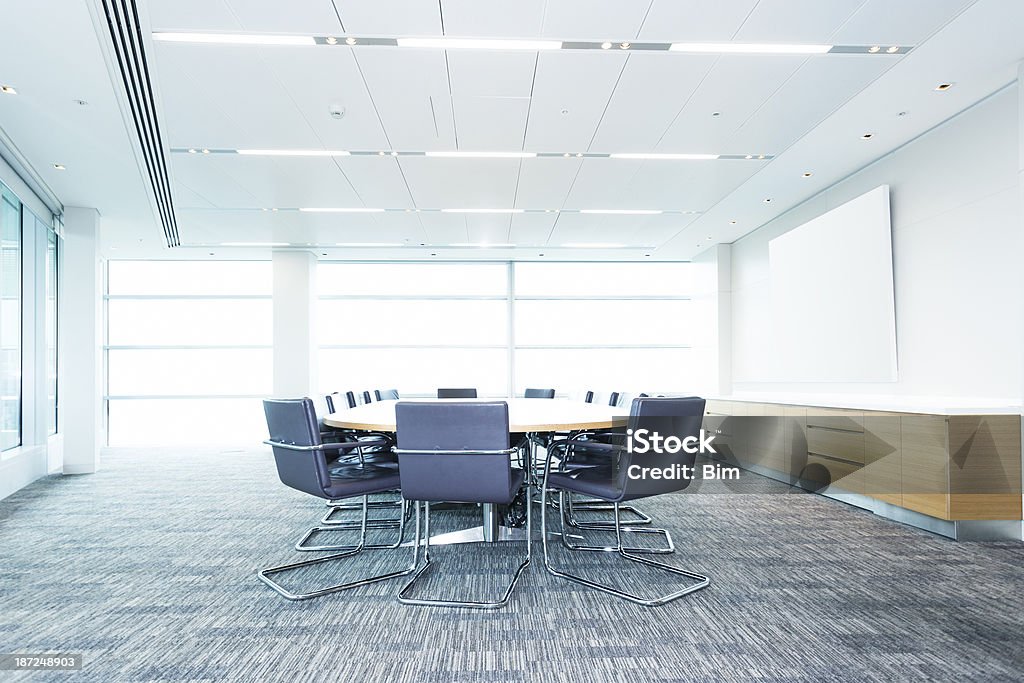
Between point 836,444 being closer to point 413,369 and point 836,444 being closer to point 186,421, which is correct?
point 413,369

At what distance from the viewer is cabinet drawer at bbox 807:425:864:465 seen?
4648mm

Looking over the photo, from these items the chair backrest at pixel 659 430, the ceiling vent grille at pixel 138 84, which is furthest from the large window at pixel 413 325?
the chair backrest at pixel 659 430

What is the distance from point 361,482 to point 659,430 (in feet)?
4.82

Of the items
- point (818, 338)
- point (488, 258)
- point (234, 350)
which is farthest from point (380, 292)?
point (818, 338)

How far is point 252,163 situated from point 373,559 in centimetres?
380

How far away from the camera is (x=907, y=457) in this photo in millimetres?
4117

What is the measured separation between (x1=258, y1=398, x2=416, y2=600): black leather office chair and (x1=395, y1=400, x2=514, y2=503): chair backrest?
1.17ft

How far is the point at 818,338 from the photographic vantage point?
6.50m

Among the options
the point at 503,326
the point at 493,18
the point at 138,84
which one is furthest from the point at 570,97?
the point at 503,326

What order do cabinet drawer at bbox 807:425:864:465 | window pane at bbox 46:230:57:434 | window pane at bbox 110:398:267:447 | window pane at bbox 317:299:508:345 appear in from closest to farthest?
1. cabinet drawer at bbox 807:425:864:465
2. window pane at bbox 46:230:57:434
3. window pane at bbox 110:398:267:447
4. window pane at bbox 317:299:508:345

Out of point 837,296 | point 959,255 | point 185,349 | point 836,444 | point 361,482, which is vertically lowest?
point 836,444

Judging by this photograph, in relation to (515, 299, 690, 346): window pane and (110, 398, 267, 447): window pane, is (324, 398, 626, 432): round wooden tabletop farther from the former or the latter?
(110, 398, 267, 447): window pane

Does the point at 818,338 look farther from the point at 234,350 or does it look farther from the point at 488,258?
the point at 234,350

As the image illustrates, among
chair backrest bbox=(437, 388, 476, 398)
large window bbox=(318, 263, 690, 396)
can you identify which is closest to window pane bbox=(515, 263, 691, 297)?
large window bbox=(318, 263, 690, 396)
